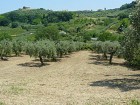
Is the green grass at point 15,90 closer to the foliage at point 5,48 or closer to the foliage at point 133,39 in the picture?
the foliage at point 133,39

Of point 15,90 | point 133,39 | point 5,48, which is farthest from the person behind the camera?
point 5,48

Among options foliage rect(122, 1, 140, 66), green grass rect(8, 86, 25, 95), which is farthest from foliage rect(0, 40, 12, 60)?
green grass rect(8, 86, 25, 95)

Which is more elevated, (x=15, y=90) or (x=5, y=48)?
(x=15, y=90)

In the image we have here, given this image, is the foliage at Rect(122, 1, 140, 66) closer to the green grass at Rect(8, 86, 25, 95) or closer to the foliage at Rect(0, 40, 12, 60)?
the green grass at Rect(8, 86, 25, 95)

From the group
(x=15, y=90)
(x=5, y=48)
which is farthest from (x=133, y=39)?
(x=5, y=48)

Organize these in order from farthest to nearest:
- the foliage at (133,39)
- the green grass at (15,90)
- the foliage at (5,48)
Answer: the foliage at (5,48), the foliage at (133,39), the green grass at (15,90)

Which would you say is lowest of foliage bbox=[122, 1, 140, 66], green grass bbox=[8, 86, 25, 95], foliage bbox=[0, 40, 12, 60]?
foliage bbox=[0, 40, 12, 60]

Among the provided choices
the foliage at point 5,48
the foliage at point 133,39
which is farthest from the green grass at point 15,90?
the foliage at point 5,48

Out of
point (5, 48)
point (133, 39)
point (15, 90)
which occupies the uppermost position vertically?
point (133, 39)

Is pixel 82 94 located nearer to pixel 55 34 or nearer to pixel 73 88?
pixel 73 88

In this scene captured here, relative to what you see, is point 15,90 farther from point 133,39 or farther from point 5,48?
point 5,48

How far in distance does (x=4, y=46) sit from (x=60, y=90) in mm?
40559

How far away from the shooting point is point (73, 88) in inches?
1121

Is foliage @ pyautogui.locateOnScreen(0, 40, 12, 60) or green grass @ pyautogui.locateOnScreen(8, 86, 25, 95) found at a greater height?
green grass @ pyautogui.locateOnScreen(8, 86, 25, 95)
